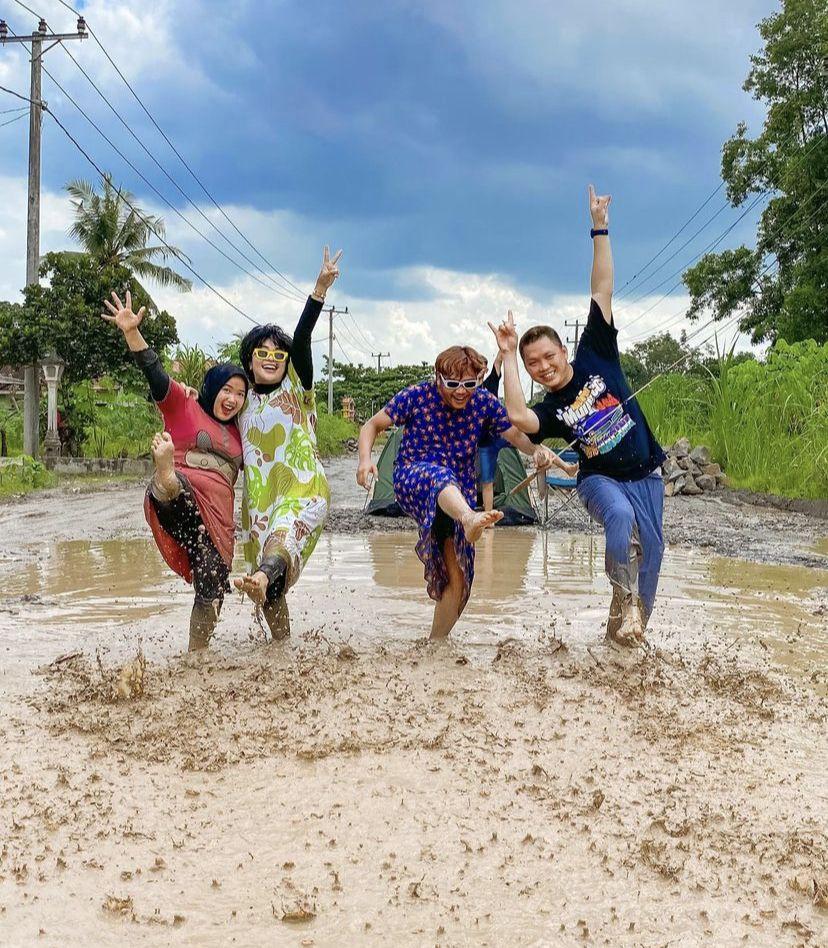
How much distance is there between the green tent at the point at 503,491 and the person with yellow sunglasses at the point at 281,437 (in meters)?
6.47

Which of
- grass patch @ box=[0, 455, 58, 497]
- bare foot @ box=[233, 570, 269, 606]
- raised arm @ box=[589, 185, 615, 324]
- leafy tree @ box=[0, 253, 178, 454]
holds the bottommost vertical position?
grass patch @ box=[0, 455, 58, 497]

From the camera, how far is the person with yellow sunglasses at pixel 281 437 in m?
4.68

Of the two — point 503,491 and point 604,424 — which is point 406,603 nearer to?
point 604,424

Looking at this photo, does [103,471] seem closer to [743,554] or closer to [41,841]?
[743,554]

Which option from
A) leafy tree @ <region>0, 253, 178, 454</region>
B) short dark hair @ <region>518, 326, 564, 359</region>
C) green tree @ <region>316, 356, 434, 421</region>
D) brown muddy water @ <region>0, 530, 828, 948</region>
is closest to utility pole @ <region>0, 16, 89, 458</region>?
leafy tree @ <region>0, 253, 178, 454</region>

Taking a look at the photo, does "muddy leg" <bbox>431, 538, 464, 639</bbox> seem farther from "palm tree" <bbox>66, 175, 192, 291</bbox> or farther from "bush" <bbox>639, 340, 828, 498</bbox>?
"palm tree" <bbox>66, 175, 192, 291</bbox>

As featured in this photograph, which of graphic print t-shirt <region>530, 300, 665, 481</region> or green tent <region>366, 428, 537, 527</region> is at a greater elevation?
graphic print t-shirt <region>530, 300, 665, 481</region>

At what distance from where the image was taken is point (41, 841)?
2.73m

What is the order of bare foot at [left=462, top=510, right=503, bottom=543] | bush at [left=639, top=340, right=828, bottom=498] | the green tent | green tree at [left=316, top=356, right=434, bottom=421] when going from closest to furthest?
1. bare foot at [left=462, top=510, right=503, bottom=543]
2. the green tent
3. bush at [left=639, top=340, right=828, bottom=498]
4. green tree at [left=316, top=356, right=434, bottom=421]

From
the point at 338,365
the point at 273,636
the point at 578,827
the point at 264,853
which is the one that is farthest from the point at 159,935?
the point at 338,365

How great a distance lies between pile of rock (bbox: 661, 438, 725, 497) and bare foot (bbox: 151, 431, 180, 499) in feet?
44.6

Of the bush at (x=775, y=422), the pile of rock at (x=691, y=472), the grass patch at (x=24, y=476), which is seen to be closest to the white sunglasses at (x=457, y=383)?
the bush at (x=775, y=422)

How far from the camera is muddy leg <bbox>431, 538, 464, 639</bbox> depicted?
15.7 feet

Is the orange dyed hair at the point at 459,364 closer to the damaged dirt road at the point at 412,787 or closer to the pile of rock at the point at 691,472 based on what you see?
the damaged dirt road at the point at 412,787
